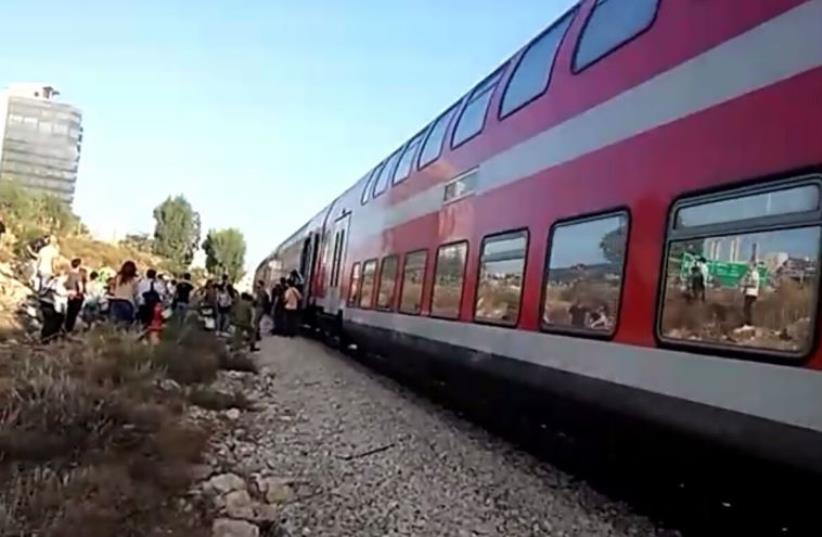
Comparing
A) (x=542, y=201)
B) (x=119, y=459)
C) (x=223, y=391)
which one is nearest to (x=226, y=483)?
(x=119, y=459)

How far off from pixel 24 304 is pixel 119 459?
45.1 ft

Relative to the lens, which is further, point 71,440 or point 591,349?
point 71,440

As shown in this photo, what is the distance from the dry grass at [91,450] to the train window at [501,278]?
2893 mm

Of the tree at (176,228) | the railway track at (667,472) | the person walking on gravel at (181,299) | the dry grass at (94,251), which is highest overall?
the tree at (176,228)

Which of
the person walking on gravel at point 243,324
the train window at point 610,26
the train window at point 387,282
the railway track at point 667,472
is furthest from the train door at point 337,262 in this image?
the train window at point 610,26

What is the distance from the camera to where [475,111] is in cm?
1052

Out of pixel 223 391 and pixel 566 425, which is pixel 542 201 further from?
pixel 223 391

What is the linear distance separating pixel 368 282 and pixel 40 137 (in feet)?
194

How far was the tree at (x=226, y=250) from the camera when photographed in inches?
3157

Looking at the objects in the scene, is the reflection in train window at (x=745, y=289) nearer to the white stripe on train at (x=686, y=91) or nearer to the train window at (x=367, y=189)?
the white stripe on train at (x=686, y=91)

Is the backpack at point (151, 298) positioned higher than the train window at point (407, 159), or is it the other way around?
the train window at point (407, 159)

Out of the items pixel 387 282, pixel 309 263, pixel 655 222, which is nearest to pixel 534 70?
pixel 655 222

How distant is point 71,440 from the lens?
6727 mm

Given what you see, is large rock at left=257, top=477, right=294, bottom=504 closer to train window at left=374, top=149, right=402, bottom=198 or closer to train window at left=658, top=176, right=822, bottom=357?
train window at left=658, top=176, right=822, bottom=357
